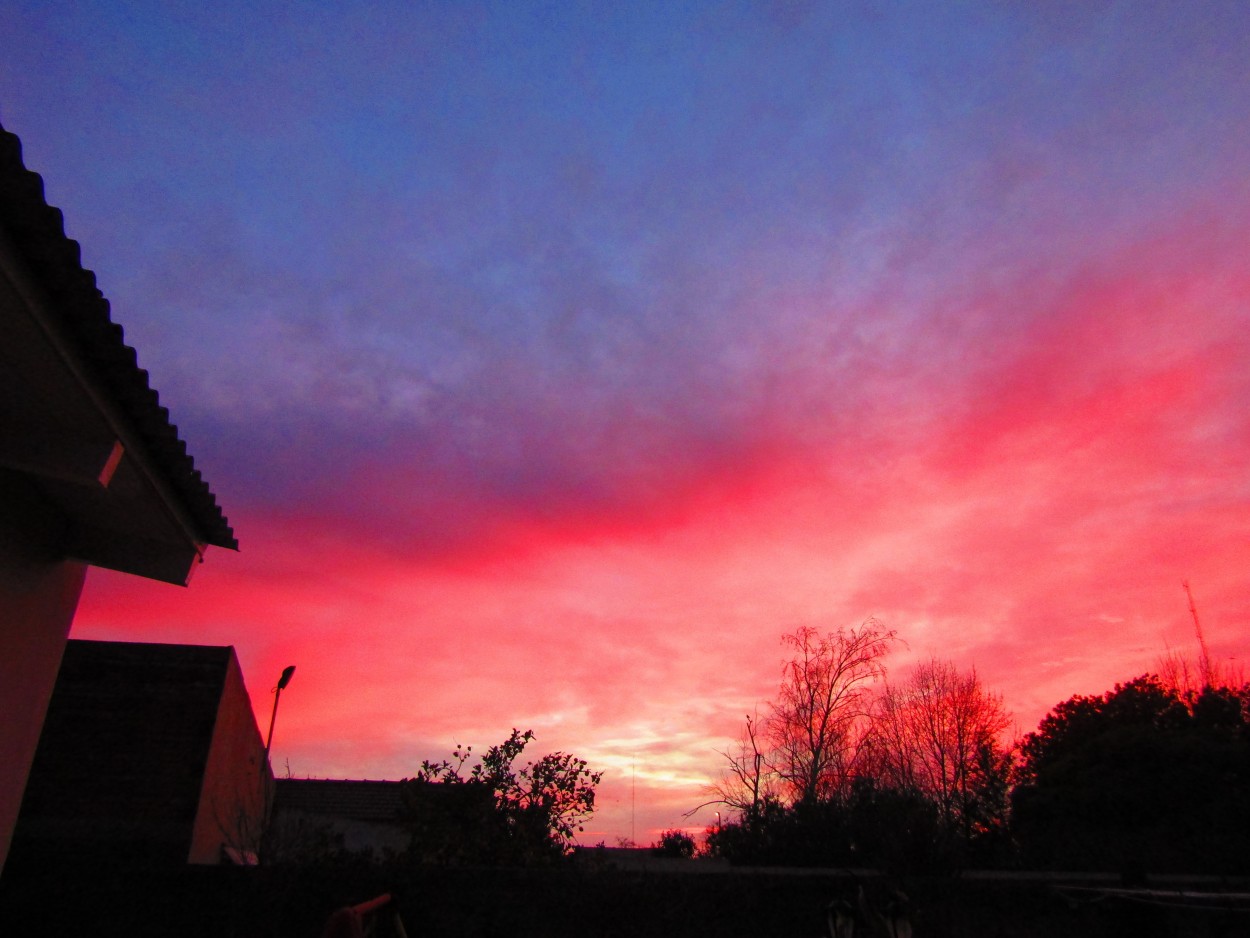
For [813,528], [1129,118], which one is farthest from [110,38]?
[813,528]

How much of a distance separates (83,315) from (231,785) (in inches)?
629

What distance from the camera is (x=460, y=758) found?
15.8 m

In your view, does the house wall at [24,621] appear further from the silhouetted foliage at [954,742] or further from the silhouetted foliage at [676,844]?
the silhouetted foliage at [954,742]

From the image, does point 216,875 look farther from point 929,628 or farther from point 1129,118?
point 929,628

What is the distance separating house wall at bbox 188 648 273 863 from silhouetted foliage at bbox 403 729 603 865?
3.22 m

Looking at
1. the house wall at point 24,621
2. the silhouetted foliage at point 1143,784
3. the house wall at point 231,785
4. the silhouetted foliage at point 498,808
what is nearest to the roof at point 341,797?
the house wall at point 231,785

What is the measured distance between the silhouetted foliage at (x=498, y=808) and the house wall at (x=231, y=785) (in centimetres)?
322

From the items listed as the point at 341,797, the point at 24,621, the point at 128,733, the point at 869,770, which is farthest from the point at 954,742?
the point at 24,621

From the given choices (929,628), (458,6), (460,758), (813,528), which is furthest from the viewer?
(929,628)

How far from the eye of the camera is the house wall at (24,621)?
518 cm

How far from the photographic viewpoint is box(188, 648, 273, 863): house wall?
1450 centimetres

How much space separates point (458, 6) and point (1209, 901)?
61.3 ft

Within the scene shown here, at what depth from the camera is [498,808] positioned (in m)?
15.6

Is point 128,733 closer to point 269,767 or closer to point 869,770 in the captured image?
point 269,767
